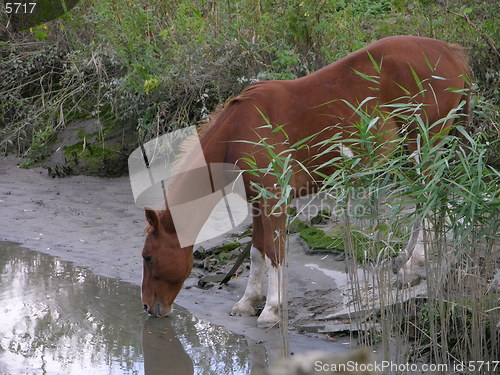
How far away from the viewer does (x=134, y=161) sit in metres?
8.86

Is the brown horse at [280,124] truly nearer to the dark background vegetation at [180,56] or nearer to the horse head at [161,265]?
the horse head at [161,265]

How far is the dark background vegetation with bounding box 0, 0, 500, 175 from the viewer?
819 centimetres

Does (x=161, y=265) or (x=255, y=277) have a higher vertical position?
(x=161, y=265)

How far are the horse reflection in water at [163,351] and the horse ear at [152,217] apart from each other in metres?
0.70

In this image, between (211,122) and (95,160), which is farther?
(95,160)

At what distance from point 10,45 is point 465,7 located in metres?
6.41

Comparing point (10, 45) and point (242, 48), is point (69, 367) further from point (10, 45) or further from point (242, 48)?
point (10, 45)

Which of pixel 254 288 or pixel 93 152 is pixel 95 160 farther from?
pixel 254 288

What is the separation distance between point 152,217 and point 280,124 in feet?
3.76

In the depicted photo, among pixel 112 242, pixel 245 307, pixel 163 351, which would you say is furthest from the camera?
pixel 112 242

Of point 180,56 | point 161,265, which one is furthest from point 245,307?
point 180,56

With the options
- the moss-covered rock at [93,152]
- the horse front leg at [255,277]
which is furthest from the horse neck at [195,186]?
the moss-covered rock at [93,152]

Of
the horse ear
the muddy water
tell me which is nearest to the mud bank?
the muddy water

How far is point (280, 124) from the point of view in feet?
17.1
